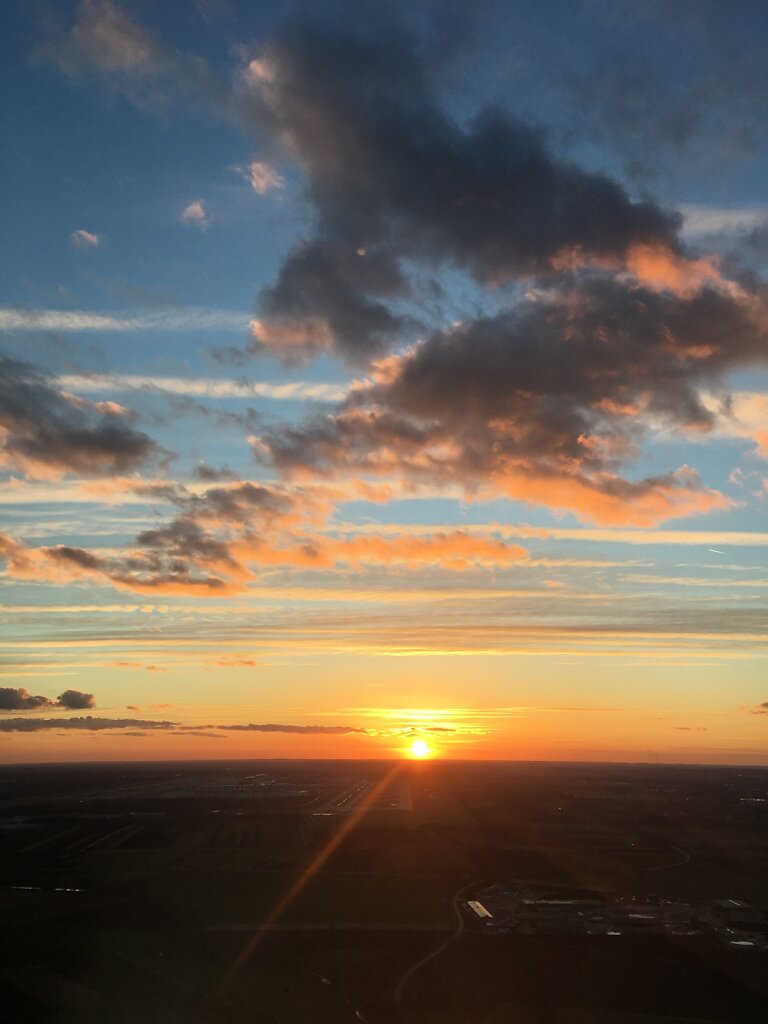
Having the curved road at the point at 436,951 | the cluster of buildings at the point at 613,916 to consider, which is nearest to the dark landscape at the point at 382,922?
the curved road at the point at 436,951

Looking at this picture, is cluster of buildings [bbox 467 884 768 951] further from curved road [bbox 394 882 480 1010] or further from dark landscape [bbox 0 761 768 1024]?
curved road [bbox 394 882 480 1010]

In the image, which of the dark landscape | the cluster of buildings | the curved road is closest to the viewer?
the dark landscape

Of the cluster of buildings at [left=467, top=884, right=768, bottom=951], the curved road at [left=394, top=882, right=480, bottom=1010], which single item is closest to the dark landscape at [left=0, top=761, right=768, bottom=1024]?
the curved road at [left=394, top=882, right=480, bottom=1010]

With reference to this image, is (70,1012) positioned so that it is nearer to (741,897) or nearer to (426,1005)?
(426,1005)

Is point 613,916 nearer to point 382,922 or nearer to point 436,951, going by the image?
point 436,951

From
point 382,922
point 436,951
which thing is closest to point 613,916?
point 436,951
